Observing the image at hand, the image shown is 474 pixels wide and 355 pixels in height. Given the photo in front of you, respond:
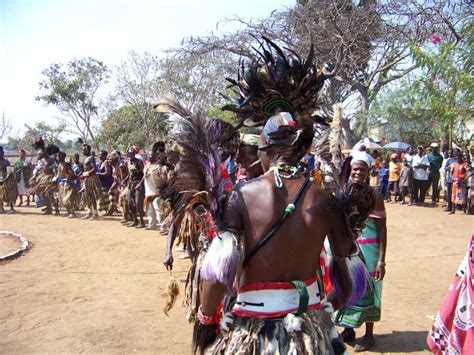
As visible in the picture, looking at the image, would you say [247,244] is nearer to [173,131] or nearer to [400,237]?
[173,131]

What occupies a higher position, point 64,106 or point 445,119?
point 64,106

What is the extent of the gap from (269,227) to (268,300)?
14.5 inches

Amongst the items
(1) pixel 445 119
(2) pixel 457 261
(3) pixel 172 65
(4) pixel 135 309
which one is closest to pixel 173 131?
(4) pixel 135 309

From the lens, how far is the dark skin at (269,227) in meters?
2.18

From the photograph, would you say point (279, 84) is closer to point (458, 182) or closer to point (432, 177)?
point (458, 182)

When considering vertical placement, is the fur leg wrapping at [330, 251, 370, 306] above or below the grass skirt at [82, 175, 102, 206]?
above

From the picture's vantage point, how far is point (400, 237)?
989cm

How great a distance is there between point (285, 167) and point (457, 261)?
21.9 feet

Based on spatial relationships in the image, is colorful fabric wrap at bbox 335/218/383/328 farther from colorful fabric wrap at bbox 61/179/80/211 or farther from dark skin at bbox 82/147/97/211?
colorful fabric wrap at bbox 61/179/80/211

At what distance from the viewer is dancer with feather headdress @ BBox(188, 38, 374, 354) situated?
7.11 feet

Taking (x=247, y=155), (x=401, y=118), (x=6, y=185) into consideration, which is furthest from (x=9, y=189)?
(x=401, y=118)

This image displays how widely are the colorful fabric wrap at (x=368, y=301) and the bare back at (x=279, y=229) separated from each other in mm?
2146

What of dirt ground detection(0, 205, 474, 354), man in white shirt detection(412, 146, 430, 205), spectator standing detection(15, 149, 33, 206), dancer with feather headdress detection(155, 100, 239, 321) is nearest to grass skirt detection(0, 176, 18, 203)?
spectator standing detection(15, 149, 33, 206)

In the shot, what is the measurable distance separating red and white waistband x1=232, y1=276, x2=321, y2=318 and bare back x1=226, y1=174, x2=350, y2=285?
35 millimetres
